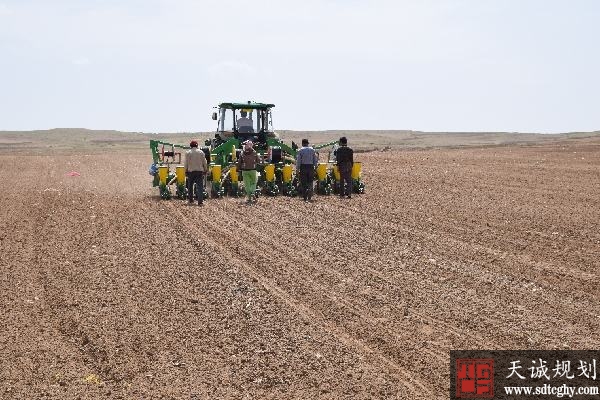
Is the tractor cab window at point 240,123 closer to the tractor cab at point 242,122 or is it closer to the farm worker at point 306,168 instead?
the tractor cab at point 242,122

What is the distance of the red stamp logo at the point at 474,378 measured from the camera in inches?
280

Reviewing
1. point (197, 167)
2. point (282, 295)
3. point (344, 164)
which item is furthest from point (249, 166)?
point (282, 295)

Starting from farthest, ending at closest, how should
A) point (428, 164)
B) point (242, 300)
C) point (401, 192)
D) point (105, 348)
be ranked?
point (428, 164)
point (401, 192)
point (242, 300)
point (105, 348)

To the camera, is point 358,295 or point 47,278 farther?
point 47,278

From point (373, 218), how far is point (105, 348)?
9.84 metres

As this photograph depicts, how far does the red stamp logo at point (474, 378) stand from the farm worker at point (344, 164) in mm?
13882

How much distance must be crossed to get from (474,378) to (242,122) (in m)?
18.6

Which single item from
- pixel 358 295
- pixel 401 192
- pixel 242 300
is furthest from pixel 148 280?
pixel 401 192

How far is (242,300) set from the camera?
1023cm

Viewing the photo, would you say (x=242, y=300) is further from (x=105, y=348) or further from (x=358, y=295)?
(x=105, y=348)

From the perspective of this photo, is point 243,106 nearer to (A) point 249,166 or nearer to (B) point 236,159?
(B) point 236,159

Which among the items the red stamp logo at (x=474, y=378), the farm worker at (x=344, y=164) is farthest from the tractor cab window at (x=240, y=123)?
the red stamp logo at (x=474, y=378)

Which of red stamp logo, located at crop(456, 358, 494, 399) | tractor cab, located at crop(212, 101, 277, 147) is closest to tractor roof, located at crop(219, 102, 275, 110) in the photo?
tractor cab, located at crop(212, 101, 277, 147)

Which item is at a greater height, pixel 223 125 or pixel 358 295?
pixel 223 125
